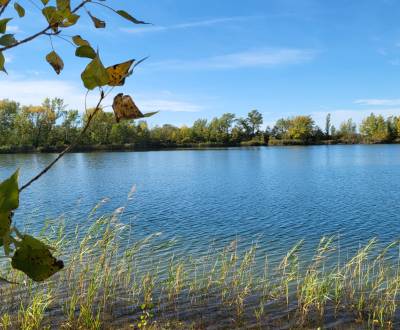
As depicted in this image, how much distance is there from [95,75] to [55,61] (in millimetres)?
336

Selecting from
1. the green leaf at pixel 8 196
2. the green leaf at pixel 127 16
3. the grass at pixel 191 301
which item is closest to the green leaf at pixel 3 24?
the green leaf at pixel 127 16

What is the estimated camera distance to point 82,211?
20719 mm

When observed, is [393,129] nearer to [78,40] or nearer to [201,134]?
[201,134]

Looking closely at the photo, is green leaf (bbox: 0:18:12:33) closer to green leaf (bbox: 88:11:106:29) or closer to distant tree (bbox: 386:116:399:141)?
green leaf (bbox: 88:11:106:29)

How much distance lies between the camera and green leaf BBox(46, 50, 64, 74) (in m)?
0.92

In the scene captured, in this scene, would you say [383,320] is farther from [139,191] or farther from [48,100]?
[48,100]

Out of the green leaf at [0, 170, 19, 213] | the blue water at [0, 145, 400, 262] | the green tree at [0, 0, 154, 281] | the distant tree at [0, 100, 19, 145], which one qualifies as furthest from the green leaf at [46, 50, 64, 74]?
the distant tree at [0, 100, 19, 145]

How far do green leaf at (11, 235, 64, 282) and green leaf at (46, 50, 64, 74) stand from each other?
45 cm

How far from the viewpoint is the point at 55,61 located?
0.93 meters

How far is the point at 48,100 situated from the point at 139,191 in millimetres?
76263

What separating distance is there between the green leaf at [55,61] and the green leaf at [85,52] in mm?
267

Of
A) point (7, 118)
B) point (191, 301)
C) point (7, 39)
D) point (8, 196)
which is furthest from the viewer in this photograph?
point (7, 118)

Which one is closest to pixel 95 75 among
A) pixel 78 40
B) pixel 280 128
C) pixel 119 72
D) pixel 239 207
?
pixel 119 72

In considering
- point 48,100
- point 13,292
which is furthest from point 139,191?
point 48,100
